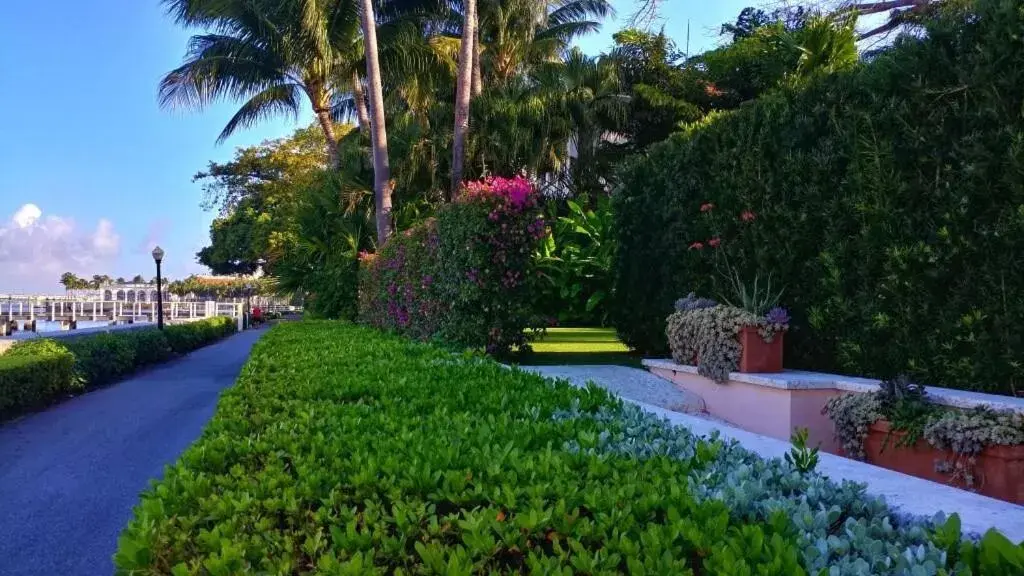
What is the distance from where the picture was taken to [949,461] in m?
4.48

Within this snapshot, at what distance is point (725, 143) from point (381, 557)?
718 centimetres

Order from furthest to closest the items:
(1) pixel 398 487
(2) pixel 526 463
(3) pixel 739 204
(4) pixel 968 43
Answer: (3) pixel 739 204 < (4) pixel 968 43 < (2) pixel 526 463 < (1) pixel 398 487

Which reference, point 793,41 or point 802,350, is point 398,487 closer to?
point 802,350

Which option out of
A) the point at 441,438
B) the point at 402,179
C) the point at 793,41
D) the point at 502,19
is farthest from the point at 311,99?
the point at 441,438

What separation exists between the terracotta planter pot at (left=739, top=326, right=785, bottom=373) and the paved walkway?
15.9 ft

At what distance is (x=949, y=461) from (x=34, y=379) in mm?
11671

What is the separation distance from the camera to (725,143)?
8234mm

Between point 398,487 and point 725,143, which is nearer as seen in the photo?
point 398,487

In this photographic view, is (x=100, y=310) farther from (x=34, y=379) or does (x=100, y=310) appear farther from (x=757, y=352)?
(x=757, y=352)

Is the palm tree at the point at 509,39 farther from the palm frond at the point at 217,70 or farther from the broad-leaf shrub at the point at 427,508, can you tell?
the broad-leaf shrub at the point at 427,508

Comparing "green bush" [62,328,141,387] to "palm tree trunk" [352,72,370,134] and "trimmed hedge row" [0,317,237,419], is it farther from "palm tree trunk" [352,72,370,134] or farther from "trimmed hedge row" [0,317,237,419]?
"palm tree trunk" [352,72,370,134]

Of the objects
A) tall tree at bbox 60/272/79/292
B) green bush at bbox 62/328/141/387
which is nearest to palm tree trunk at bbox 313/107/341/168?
green bush at bbox 62/328/141/387

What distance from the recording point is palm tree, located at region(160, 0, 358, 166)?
63.7 feet

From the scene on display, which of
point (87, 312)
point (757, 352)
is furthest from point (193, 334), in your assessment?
point (757, 352)
